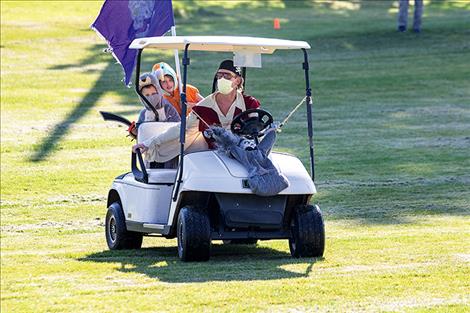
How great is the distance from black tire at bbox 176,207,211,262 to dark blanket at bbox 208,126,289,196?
448 mm

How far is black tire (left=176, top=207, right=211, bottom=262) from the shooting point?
9.53 metres

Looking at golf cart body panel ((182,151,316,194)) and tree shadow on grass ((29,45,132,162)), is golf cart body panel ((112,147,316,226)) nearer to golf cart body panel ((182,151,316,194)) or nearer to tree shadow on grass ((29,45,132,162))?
golf cart body panel ((182,151,316,194))

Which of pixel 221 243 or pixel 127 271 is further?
pixel 221 243

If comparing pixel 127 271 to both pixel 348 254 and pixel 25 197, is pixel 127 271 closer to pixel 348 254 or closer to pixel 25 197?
pixel 348 254

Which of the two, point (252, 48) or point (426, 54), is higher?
point (252, 48)

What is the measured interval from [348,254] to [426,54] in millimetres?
22449

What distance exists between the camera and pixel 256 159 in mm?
9664

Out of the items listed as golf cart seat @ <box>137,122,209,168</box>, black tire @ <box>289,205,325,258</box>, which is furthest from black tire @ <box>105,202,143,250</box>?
black tire @ <box>289,205,325,258</box>

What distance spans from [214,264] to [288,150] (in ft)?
31.3

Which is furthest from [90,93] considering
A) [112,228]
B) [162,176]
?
[162,176]

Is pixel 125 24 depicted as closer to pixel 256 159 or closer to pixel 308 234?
pixel 256 159

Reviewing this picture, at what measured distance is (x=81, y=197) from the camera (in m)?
15.6

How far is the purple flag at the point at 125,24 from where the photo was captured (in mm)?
13133

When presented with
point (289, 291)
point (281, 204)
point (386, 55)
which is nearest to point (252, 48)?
point (281, 204)
